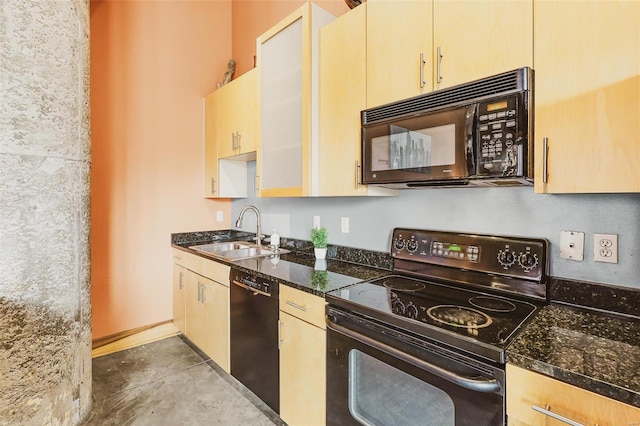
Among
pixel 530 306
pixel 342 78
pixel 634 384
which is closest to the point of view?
pixel 634 384

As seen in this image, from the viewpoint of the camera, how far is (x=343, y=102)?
1774 millimetres

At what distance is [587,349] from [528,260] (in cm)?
49

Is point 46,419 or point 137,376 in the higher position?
point 46,419

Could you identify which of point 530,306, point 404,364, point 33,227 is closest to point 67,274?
point 33,227

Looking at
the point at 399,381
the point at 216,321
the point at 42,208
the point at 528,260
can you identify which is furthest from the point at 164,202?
the point at 528,260

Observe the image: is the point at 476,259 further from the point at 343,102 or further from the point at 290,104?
the point at 290,104

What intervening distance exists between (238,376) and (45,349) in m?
1.04

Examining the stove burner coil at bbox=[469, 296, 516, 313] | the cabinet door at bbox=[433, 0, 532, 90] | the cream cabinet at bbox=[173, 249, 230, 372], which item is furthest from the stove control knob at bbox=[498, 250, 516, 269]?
the cream cabinet at bbox=[173, 249, 230, 372]

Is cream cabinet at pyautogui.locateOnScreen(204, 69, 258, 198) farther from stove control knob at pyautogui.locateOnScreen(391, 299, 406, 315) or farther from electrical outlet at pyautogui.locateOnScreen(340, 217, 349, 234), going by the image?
stove control knob at pyautogui.locateOnScreen(391, 299, 406, 315)

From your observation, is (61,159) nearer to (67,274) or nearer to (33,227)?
(33,227)

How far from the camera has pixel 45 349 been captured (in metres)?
1.53

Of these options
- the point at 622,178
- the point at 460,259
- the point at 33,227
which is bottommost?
the point at 460,259

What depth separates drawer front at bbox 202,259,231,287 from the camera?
2.18m

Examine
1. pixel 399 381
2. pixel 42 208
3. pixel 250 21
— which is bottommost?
pixel 399 381
